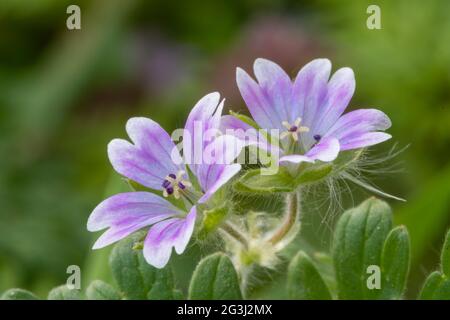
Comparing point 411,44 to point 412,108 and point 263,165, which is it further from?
point 263,165

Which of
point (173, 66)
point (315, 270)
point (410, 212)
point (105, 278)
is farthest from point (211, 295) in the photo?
point (173, 66)

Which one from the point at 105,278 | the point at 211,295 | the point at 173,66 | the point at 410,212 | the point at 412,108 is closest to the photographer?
the point at 211,295

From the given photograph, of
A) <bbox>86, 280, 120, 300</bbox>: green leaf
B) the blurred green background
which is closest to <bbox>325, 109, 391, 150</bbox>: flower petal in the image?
<bbox>86, 280, 120, 300</bbox>: green leaf

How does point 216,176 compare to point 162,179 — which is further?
point 162,179

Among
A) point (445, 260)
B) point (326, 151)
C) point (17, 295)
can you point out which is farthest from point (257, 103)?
point (17, 295)

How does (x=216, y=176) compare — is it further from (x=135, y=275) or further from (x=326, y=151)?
(x=135, y=275)
